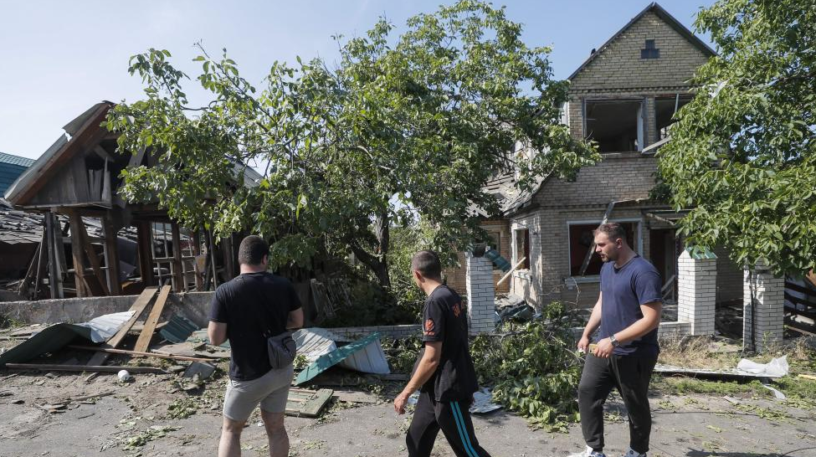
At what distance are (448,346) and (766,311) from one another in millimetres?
6479

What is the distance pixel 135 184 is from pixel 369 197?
132 inches

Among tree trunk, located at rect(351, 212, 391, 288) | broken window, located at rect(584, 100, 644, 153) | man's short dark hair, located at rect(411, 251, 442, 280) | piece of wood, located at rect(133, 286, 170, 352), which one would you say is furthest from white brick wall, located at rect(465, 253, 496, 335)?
broken window, located at rect(584, 100, 644, 153)

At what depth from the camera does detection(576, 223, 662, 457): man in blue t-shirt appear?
295cm

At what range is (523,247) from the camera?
42.2 ft

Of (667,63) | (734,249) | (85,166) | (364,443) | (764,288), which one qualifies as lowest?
(364,443)

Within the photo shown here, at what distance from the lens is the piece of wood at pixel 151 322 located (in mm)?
6586

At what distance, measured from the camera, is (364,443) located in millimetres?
4031

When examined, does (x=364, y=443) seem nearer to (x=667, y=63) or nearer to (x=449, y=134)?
(x=449, y=134)

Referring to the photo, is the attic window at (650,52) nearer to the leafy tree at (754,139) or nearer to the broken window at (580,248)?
the leafy tree at (754,139)

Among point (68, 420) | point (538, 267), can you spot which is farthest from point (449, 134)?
point (68, 420)

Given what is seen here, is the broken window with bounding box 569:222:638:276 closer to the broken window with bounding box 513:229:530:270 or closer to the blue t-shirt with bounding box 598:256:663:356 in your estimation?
the broken window with bounding box 513:229:530:270

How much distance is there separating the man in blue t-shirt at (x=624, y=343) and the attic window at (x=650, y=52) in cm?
931

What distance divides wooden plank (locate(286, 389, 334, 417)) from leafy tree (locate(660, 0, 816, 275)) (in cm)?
551

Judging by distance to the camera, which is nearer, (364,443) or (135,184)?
(364,443)
